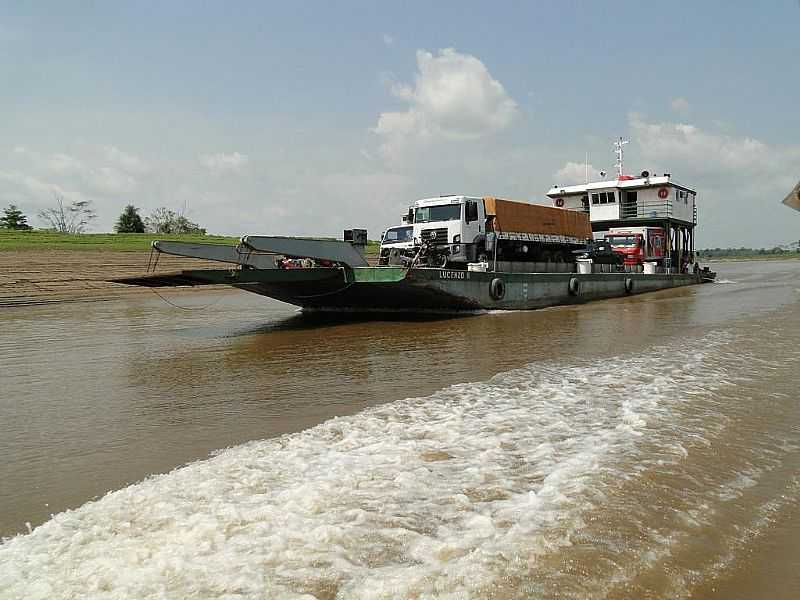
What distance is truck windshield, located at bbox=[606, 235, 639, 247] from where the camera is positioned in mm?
24828

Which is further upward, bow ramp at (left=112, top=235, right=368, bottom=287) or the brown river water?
bow ramp at (left=112, top=235, right=368, bottom=287)

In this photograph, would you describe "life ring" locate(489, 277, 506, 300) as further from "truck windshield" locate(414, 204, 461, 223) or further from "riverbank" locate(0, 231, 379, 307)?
"riverbank" locate(0, 231, 379, 307)

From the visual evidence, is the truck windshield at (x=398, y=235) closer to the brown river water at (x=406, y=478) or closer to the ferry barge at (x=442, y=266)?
the ferry barge at (x=442, y=266)

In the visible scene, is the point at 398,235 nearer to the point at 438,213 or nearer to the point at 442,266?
the point at 438,213

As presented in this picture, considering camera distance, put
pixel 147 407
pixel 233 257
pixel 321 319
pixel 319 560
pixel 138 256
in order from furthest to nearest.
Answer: pixel 138 256 → pixel 321 319 → pixel 233 257 → pixel 147 407 → pixel 319 560

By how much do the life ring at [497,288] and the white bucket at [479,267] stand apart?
1.32 feet

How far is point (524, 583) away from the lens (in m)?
2.43

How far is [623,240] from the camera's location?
81.8 feet

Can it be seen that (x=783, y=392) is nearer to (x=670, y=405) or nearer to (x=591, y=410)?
(x=670, y=405)

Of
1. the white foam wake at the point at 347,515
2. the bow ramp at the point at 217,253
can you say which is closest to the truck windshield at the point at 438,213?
the bow ramp at the point at 217,253

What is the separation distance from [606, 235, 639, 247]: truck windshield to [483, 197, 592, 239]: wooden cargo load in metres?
5.64

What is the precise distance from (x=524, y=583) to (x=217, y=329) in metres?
10.8

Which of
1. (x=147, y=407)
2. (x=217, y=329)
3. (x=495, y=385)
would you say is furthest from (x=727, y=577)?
(x=217, y=329)

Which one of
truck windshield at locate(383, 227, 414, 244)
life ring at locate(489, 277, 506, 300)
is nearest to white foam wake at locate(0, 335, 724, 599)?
life ring at locate(489, 277, 506, 300)
